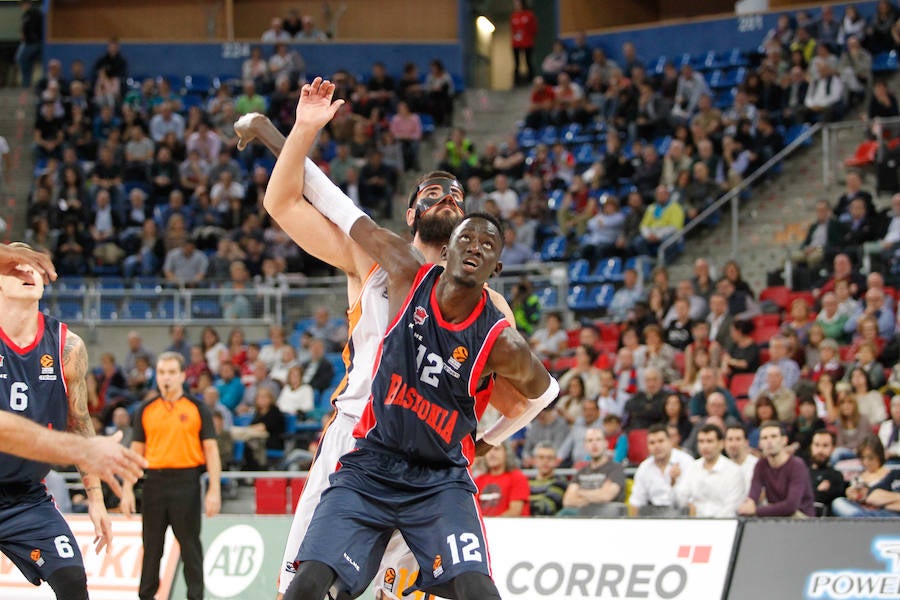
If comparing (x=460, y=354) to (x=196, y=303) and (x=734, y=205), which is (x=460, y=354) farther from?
(x=196, y=303)

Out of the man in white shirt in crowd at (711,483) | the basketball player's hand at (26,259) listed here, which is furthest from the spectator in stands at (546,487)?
the basketball player's hand at (26,259)

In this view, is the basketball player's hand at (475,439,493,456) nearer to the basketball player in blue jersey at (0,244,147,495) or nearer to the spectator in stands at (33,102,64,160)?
the basketball player in blue jersey at (0,244,147,495)

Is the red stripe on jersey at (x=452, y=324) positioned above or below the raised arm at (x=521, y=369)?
above

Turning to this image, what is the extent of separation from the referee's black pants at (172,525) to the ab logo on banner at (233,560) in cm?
90

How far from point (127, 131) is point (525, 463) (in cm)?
1091

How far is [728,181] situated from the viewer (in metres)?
17.4

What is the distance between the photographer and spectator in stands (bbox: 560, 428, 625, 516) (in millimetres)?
11562

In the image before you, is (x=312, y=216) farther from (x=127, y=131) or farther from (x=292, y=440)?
(x=127, y=131)

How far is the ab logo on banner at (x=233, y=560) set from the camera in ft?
35.4

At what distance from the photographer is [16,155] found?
22172 millimetres

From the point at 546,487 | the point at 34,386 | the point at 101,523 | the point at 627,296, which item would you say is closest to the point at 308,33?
the point at 627,296

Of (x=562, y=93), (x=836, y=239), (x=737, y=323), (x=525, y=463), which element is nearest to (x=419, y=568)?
(x=525, y=463)

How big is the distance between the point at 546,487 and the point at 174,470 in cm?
364

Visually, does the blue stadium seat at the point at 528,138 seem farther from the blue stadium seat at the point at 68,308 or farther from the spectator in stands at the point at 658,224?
the blue stadium seat at the point at 68,308
